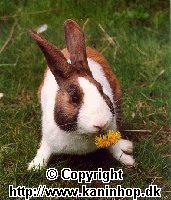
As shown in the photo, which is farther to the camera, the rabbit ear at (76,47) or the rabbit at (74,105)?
the rabbit ear at (76,47)

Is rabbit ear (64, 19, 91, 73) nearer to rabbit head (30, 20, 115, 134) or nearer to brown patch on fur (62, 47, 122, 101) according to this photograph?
rabbit head (30, 20, 115, 134)

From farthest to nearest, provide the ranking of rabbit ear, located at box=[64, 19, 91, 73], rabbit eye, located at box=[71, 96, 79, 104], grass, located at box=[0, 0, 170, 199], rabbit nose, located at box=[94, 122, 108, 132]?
grass, located at box=[0, 0, 170, 199] < rabbit ear, located at box=[64, 19, 91, 73] < rabbit eye, located at box=[71, 96, 79, 104] < rabbit nose, located at box=[94, 122, 108, 132]

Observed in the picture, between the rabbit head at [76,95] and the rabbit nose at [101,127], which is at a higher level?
the rabbit head at [76,95]

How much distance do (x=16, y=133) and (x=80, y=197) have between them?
0.90 meters

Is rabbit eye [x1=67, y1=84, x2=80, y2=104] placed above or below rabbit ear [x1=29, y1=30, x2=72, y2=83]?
below

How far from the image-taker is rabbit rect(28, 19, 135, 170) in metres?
3.81

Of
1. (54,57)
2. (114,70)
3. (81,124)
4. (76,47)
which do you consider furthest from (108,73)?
(81,124)

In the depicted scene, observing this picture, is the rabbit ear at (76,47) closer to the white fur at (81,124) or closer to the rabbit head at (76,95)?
the rabbit head at (76,95)

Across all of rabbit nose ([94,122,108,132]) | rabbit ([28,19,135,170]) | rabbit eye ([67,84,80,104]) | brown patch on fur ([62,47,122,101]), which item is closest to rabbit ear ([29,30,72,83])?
rabbit ([28,19,135,170])

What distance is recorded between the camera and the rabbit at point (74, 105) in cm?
381

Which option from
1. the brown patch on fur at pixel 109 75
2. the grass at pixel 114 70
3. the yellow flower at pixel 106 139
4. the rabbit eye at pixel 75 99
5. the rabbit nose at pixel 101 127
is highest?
the rabbit eye at pixel 75 99

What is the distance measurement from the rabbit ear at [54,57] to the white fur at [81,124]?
116 mm

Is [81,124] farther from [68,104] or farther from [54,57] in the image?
[54,57]

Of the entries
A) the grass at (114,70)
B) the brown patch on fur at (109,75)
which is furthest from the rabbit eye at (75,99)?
the brown patch on fur at (109,75)
